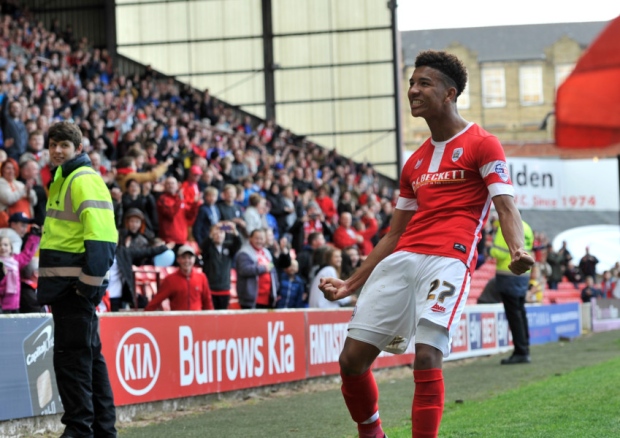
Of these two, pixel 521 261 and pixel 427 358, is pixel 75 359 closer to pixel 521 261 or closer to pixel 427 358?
pixel 427 358

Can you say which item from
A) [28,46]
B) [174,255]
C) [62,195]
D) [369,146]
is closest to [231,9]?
[369,146]

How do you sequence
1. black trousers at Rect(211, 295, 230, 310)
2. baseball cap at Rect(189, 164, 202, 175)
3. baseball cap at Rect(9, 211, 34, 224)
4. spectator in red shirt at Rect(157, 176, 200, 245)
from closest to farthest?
1. baseball cap at Rect(9, 211, 34, 224)
2. black trousers at Rect(211, 295, 230, 310)
3. spectator in red shirt at Rect(157, 176, 200, 245)
4. baseball cap at Rect(189, 164, 202, 175)

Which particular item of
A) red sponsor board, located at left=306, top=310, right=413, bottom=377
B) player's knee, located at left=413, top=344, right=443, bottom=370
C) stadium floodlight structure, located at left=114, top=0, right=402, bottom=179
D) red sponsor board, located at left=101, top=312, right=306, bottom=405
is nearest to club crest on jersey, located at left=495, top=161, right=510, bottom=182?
player's knee, located at left=413, top=344, right=443, bottom=370

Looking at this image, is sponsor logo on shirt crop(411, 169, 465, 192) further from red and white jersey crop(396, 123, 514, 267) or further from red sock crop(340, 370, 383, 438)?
red sock crop(340, 370, 383, 438)

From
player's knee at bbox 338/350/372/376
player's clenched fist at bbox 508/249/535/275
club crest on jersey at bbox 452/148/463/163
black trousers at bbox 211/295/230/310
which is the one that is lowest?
black trousers at bbox 211/295/230/310

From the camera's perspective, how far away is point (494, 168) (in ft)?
19.0

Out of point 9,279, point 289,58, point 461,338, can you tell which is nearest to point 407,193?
point 9,279

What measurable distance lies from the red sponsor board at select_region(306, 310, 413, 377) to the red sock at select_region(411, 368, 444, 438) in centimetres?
754

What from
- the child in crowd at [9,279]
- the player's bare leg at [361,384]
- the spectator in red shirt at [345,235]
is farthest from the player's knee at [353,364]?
the spectator in red shirt at [345,235]

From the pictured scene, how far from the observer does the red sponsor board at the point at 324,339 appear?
531 inches

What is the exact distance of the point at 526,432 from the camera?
7609 millimetres

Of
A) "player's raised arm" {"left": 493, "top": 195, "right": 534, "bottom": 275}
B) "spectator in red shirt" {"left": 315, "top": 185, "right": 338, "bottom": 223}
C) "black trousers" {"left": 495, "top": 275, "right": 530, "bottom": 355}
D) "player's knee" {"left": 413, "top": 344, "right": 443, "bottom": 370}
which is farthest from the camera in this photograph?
"spectator in red shirt" {"left": 315, "top": 185, "right": 338, "bottom": 223}

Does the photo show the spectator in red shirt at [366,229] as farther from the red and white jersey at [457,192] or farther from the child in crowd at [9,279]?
the red and white jersey at [457,192]

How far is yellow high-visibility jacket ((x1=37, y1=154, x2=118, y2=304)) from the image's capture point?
684cm
